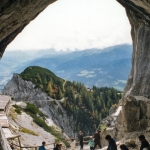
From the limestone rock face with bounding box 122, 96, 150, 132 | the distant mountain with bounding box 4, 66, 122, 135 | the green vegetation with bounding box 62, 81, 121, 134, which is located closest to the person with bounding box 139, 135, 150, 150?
the limestone rock face with bounding box 122, 96, 150, 132

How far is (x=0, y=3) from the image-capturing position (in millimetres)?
12406

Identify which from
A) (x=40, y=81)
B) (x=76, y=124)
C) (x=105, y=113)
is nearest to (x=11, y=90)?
(x=40, y=81)

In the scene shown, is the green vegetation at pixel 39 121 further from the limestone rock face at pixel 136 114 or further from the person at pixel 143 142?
the person at pixel 143 142

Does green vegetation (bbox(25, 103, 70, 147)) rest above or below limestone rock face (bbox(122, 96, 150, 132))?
below

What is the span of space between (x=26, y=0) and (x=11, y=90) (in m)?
114

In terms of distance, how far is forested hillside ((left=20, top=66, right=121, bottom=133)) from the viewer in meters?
139

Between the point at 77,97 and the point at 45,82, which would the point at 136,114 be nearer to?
the point at 45,82

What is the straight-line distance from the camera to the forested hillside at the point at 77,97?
13894 centimetres

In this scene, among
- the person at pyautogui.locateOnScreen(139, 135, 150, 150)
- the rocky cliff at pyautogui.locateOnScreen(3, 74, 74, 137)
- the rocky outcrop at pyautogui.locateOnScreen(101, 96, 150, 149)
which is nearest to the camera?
the person at pyautogui.locateOnScreen(139, 135, 150, 150)

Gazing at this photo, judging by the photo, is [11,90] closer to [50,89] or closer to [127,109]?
[50,89]

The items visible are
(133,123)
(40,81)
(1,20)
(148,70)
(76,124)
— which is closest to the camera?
(1,20)

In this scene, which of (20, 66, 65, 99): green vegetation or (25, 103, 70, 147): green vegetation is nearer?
(25, 103, 70, 147): green vegetation

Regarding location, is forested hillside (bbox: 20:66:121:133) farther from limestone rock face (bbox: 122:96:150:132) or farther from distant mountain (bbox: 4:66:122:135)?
limestone rock face (bbox: 122:96:150:132)

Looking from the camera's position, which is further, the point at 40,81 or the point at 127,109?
the point at 40,81
